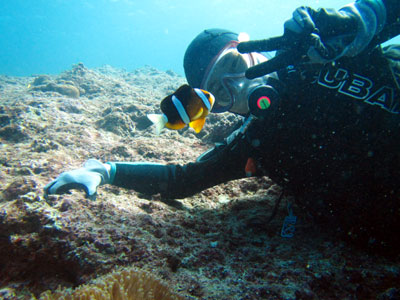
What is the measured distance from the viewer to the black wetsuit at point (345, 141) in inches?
60.8

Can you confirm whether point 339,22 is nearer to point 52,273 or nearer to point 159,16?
point 52,273

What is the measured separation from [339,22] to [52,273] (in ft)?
8.37

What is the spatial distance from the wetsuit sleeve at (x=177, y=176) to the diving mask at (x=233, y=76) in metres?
0.50

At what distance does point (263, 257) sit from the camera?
1.61 meters

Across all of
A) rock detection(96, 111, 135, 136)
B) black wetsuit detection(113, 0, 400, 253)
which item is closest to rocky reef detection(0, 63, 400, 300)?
black wetsuit detection(113, 0, 400, 253)

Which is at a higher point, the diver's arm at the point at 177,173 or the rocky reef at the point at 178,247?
the diver's arm at the point at 177,173

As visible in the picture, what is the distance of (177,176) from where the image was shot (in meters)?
2.57

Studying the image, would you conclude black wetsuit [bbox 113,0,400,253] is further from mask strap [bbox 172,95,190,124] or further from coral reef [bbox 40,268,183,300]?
coral reef [bbox 40,268,183,300]

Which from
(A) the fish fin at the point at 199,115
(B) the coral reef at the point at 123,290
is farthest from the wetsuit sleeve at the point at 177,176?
(B) the coral reef at the point at 123,290

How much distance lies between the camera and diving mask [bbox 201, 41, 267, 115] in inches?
87.3

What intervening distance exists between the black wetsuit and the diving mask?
→ 0.40 metres

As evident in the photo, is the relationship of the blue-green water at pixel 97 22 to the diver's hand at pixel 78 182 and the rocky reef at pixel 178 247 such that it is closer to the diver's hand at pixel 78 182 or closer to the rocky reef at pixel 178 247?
the diver's hand at pixel 78 182

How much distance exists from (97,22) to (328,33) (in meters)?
108

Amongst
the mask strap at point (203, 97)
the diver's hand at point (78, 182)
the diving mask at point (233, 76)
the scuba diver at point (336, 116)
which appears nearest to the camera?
the scuba diver at point (336, 116)
